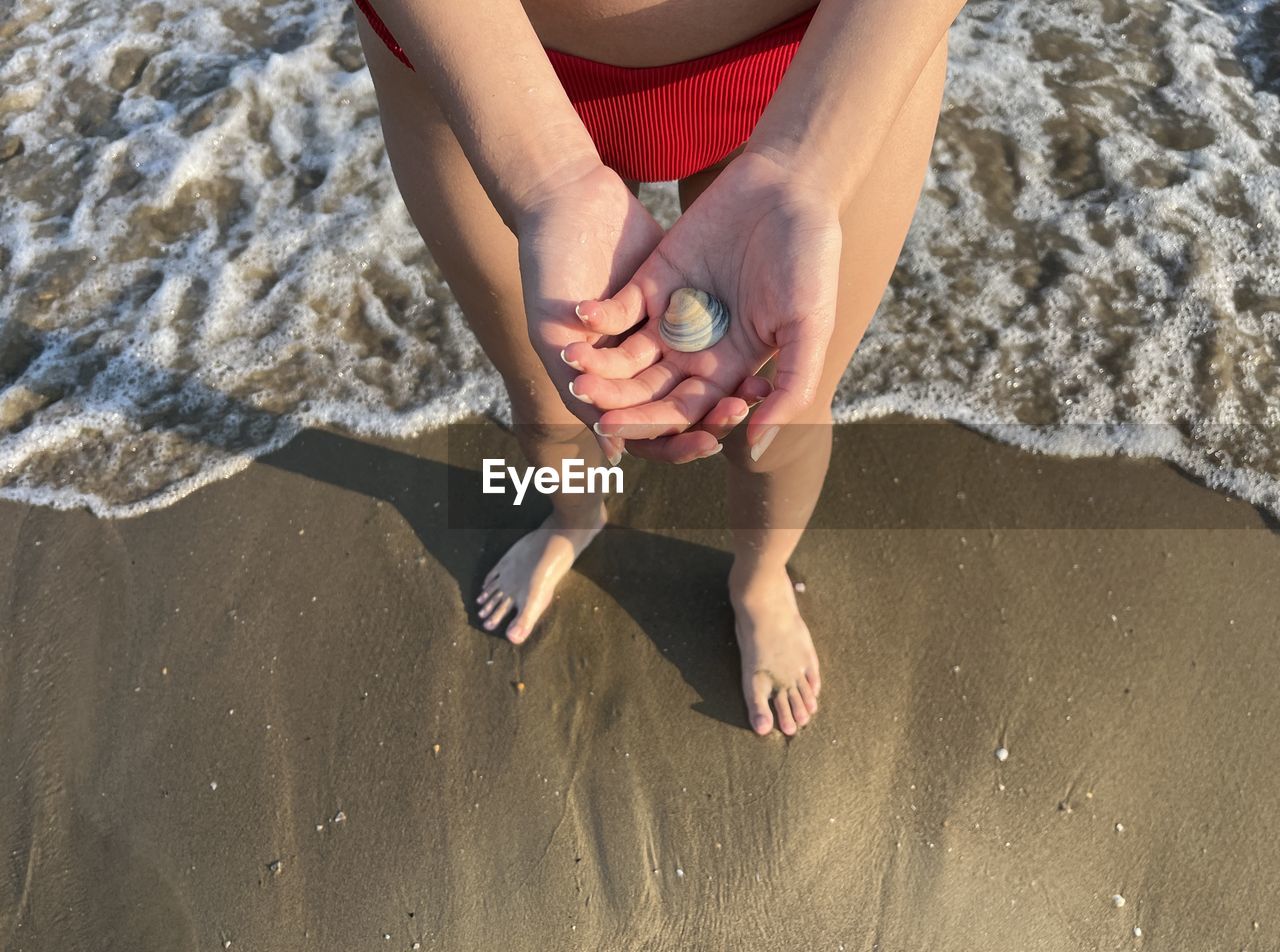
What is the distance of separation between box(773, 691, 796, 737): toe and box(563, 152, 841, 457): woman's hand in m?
1.10

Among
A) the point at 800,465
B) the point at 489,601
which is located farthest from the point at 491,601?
the point at 800,465

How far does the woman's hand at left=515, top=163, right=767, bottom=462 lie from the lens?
144cm

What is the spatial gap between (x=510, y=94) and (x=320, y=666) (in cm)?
169

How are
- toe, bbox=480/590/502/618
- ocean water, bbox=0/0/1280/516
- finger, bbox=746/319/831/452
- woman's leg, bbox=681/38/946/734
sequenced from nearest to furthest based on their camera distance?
1. finger, bbox=746/319/831/452
2. woman's leg, bbox=681/38/946/734
3. toe, bbox=480/590/502/618
4. ocean water, bbox=0/0/1280/516

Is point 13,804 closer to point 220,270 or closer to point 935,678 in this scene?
point 220,270

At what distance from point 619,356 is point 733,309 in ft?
0.72

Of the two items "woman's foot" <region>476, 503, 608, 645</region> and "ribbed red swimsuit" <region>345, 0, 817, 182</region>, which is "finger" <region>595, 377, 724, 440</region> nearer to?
"ribbed red swimsuit" <region>345, 0, 817, 182</region>

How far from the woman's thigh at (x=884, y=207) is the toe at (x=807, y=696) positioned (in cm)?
92

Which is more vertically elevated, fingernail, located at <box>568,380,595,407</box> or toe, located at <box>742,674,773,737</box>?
fingernail, located at <box>568,380,595,407</box>

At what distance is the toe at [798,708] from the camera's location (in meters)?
2.32

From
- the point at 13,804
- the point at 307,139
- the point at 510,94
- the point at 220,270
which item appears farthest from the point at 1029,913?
the point at 307,139

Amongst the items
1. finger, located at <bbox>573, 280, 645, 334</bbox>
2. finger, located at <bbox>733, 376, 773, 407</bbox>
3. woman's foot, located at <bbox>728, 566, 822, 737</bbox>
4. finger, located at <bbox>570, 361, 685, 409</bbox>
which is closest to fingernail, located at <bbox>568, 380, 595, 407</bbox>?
finger, located at <bbox>570, 361, 685, 409</bbox>

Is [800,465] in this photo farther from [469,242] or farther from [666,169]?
[469,242]
